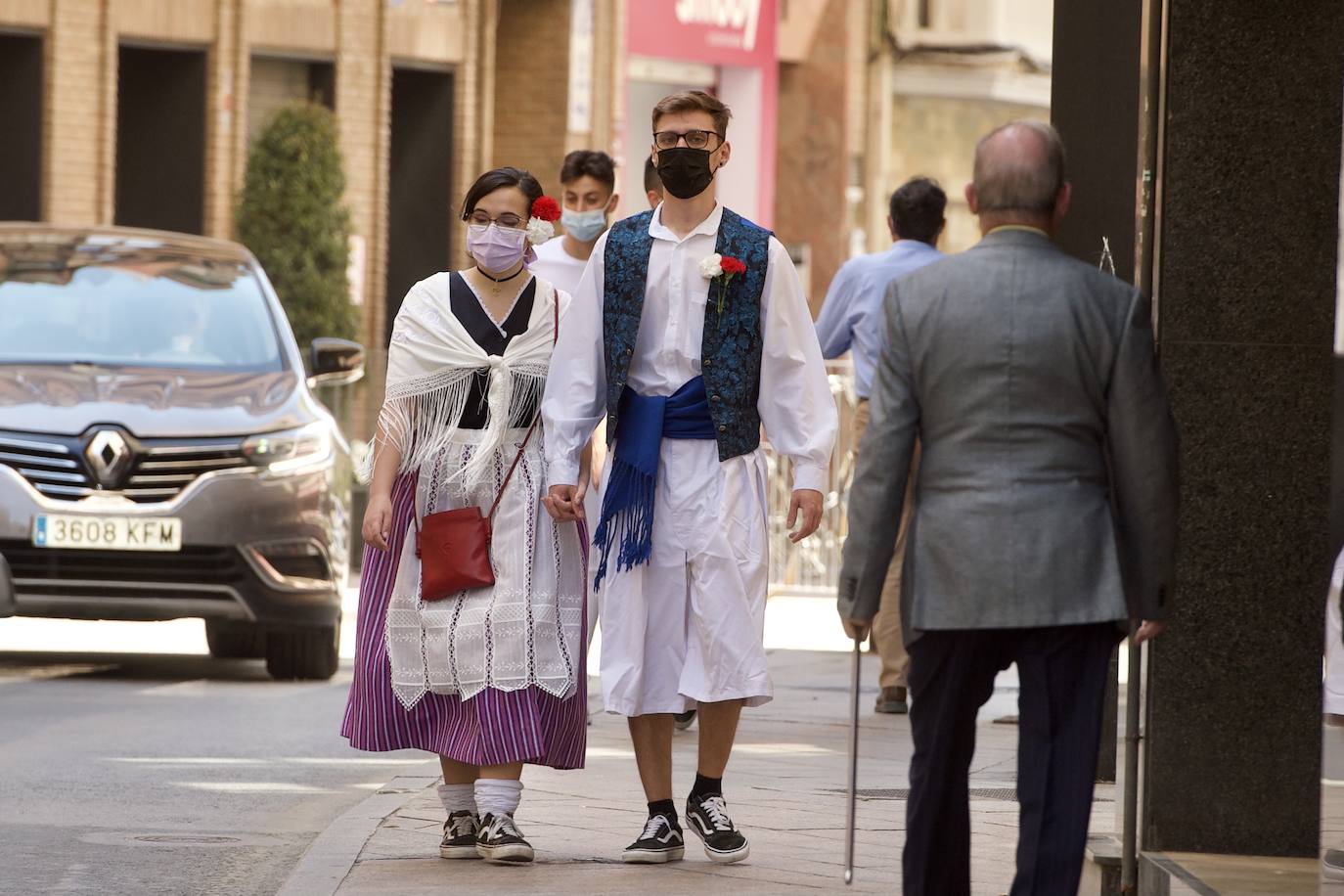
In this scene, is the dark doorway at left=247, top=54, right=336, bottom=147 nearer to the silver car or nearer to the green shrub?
the green shrub

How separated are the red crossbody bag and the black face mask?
1.70 feet

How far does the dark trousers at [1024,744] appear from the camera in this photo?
220 inches

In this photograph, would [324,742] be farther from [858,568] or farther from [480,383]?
[858,568]

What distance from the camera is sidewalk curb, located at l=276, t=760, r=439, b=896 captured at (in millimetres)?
7312

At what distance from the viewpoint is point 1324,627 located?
20.8ft

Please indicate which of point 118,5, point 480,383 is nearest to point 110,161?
point 118,5

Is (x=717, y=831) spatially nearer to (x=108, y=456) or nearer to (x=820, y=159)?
(x=108, y=456)

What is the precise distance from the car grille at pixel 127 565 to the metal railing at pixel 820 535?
25.0 ft

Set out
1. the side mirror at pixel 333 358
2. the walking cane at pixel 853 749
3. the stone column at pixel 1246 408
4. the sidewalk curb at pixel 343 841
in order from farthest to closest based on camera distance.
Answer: the side mirror at pixel 333 358 < the sidewalk curb at pixel 343 841 < the stone column at pixel 1246 408 < the walking cane at pixel 853 749

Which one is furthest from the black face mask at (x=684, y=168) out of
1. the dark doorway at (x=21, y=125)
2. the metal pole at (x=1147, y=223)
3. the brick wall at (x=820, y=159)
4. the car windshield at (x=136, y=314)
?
the brick wall at (x=820, y=159)

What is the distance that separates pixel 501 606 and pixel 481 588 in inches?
3.1

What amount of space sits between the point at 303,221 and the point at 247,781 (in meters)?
17.6

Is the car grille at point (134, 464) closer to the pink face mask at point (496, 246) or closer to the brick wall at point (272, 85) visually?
the pink face mask at point (496, 246)

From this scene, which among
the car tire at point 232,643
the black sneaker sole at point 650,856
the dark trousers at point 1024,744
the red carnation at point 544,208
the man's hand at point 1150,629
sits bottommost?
the car tire at point 232,643
